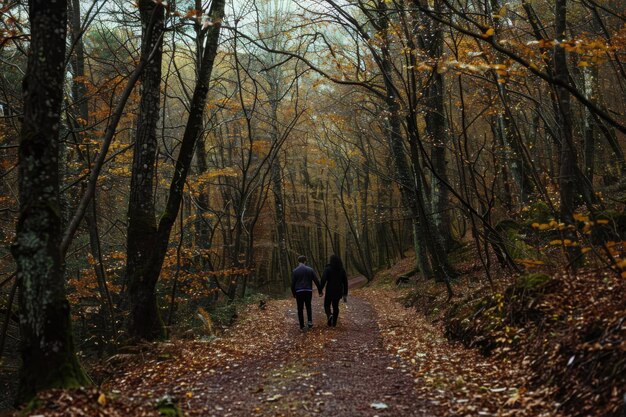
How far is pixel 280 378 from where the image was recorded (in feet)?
21.9

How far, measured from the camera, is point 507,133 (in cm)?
1670

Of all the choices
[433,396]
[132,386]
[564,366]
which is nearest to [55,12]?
[132,386]

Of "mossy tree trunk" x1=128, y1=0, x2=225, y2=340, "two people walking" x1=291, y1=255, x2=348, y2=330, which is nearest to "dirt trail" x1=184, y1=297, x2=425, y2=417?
"two people walking" x1=291, y1=255, x2=348, y2=330

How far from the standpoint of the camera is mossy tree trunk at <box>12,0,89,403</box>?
4.75 meters

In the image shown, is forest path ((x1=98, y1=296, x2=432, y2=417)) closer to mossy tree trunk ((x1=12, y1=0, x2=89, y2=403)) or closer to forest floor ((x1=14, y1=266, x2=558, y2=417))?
forest floor ((x1=14, y1=266, x2=558, y2=417))

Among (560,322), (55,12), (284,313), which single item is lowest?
(284,313)

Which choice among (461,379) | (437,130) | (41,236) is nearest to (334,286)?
(461,379)

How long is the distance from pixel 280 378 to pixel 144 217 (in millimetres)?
4165

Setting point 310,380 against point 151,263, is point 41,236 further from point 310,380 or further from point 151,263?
point 151,263

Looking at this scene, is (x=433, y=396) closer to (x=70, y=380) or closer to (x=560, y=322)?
(x=560, y=322)

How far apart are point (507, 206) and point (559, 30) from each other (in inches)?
314

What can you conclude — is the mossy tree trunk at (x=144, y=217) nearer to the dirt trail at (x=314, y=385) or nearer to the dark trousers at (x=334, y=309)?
the dirt trail at (x=314, y=385)

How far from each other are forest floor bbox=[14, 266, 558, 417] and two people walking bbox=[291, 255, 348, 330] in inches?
31.1

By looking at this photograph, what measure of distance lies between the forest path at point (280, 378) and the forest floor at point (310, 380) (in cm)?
1
